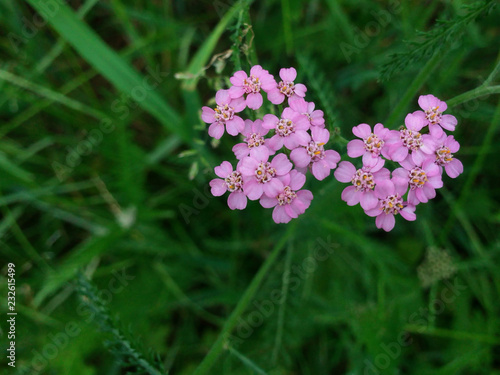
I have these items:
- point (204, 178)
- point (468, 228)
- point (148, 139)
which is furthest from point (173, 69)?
point (468, 228)

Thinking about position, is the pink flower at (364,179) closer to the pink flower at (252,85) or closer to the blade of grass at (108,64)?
the pink flower at (252,85)

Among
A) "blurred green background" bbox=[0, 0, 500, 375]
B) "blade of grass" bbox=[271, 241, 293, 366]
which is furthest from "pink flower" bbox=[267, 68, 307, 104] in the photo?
"blade of grass" bbox=[271, 241, 293, 366]

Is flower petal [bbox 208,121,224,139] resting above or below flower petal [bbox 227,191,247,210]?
above

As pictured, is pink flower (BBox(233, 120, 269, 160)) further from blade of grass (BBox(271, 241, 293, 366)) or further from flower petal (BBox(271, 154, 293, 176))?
blade of grass (BBox(271, 241, 293, 366))

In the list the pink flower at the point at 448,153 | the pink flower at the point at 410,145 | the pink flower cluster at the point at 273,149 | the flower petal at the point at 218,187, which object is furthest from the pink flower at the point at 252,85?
the pink flower at the point at 448,153

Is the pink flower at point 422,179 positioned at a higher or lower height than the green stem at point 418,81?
lower

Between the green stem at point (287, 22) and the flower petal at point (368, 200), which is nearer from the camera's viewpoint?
the flower petal at point (368, 200)

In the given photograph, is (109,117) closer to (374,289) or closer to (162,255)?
(162,255)
